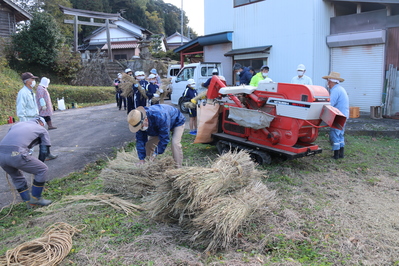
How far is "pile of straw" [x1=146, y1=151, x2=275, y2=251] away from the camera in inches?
131

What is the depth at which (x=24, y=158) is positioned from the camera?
437 centimetres

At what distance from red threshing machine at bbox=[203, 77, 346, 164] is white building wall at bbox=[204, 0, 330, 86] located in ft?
21.2

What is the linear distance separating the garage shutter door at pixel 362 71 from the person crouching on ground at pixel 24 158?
10.6m

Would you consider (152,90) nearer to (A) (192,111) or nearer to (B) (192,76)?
(A) (192,111)

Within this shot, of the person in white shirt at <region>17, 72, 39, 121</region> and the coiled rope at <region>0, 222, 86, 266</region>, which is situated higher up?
the person in white shirt at <region>17, 72, 39, 121</region>

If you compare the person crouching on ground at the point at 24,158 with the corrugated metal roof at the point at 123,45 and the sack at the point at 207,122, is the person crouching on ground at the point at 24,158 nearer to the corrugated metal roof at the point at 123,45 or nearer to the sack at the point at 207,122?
the sack at the point at 207,122

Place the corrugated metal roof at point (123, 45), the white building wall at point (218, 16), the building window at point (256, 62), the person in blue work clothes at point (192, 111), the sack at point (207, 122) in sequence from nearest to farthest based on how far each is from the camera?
the sack at point (207, 122)
the person in blue work clothes at point (192, 111)
the building window at point (256, 62)
the white building wall at point (218, 16)
the corrugated metal roof at point (123, 45)

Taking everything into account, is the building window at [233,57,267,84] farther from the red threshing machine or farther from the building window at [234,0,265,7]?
the red threshing machine

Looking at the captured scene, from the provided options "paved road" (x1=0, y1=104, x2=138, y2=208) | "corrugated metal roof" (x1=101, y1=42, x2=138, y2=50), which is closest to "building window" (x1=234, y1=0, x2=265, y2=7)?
"paved road" (x1=0, y1=104, x2=138, y2=208)

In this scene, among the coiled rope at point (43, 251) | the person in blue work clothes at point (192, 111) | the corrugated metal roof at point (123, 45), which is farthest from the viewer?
the corrugated metal roof at point (123, 45)

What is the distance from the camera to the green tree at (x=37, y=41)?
63.1 feet

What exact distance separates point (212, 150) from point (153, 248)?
4257 millimetres

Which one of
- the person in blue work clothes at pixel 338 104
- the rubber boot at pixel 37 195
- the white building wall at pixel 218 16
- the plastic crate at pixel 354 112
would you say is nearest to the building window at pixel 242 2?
the white building wall at pixel 218 16

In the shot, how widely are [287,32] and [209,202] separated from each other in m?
10.5
